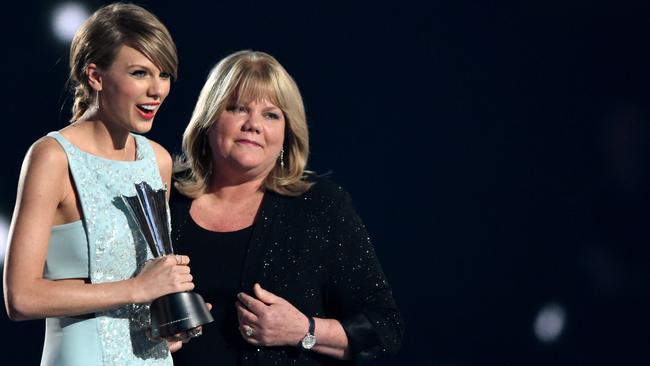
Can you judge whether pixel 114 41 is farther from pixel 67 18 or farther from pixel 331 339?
pixel 67 18

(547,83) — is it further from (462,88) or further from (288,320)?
(288,320)

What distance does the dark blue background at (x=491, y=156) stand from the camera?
2.85 metres

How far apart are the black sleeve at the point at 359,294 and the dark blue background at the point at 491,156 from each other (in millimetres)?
721

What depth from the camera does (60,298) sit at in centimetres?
155

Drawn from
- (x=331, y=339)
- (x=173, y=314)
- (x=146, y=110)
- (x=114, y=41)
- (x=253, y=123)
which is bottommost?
(x=331, y=339)

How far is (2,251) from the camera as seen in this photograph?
2693 millimetres

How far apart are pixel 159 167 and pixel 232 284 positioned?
0.92 feet

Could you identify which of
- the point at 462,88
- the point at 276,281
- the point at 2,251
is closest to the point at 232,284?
the point at 276,281

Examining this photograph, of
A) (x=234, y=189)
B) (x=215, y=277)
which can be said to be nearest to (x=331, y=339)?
(x=215, y=277)

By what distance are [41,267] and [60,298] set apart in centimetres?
6

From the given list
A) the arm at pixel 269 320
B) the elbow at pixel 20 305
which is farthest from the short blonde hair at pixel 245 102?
the elbow at pixel 20 305

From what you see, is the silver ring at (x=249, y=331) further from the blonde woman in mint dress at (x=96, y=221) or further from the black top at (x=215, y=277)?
the blonde woman in mint dress at (x=96, y=221)

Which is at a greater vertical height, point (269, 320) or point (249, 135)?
point (249, 135)

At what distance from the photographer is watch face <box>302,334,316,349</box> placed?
1.99 meters
